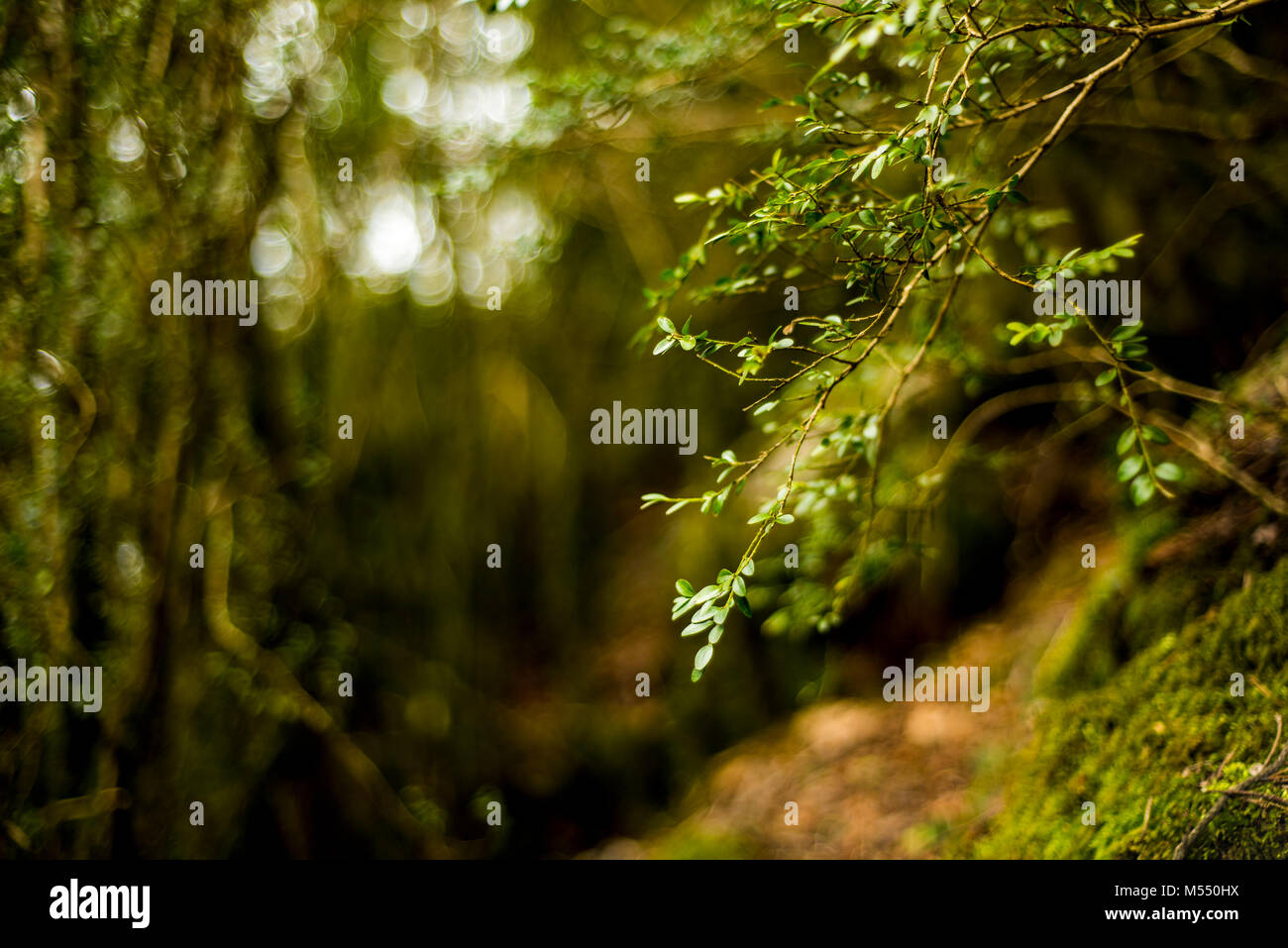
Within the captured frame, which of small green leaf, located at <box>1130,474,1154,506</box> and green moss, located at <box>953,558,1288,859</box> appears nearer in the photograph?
small green leaf, located at <box>1130,474,1154,506</box>

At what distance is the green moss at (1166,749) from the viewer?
1.57 m

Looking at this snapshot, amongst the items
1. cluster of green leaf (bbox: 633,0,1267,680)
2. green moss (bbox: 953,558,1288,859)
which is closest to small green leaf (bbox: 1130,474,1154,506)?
cluster of green leaf (bbox: 633,0,1267,680)

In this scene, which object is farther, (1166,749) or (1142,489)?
(1166,749)

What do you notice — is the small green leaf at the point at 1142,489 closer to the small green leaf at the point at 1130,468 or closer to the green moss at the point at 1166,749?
the small green leaf at the point at 1130,468

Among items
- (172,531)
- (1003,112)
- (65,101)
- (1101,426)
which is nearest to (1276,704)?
(1003,112)

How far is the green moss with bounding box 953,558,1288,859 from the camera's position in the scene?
1.57 metres

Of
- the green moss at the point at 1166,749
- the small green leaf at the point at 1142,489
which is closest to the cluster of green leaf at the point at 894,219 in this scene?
the small green leaf at the point at 1142,489

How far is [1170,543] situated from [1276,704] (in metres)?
0.68

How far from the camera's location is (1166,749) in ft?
5.73

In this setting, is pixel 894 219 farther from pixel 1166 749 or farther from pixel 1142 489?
pixel 1166 749

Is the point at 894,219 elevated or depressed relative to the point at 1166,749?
elevated

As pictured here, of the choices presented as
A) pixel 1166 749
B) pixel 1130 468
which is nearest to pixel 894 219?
pixel 1130 468

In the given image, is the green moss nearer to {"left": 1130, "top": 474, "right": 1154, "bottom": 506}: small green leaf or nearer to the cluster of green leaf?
the cluster of green leaf

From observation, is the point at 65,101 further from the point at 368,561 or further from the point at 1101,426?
the point at 1101,426
